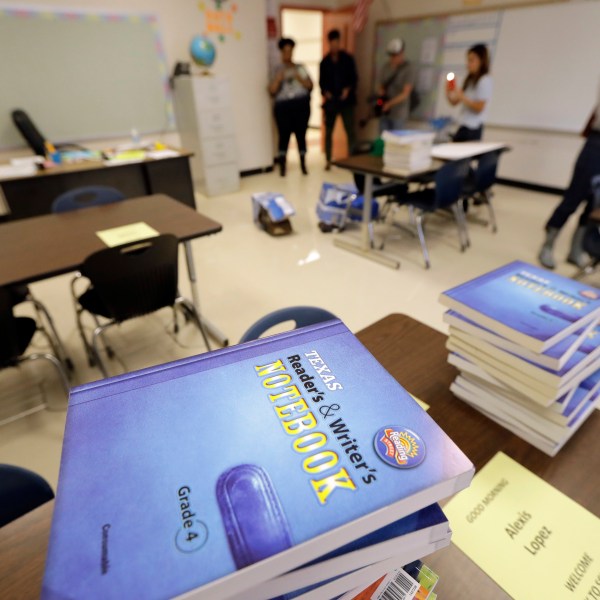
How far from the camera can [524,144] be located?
485 cm

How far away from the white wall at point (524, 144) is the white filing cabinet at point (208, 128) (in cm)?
297

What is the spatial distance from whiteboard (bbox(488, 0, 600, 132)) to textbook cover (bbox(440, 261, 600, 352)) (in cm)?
463

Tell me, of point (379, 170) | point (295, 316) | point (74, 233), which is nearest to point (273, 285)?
point (379, 170)

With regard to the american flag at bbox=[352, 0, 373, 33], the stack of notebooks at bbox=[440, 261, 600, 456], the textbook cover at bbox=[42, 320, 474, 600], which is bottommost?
the stack of notebooks at bbox=[440, 261, 600, 456]

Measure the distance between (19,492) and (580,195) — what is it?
11.6 ft

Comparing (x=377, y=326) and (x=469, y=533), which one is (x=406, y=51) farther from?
(x=469, y=533)

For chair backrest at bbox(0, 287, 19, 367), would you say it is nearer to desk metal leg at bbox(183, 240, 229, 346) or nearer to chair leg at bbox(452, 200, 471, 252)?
desk metal leg at bbox(183, 240, 229, 346)

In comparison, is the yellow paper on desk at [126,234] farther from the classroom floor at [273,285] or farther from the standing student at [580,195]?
the standing student at [580,195]

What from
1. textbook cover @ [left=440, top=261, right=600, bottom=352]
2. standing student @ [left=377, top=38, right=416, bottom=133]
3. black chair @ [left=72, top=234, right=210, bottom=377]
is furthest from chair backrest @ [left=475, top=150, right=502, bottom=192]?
textbook cover @ [left=440, top=261, right=600, bottom=352]

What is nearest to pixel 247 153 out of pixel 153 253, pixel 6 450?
pixel 153 253

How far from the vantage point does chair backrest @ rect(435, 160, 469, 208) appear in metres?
2.83

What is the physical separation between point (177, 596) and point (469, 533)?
1.63ft

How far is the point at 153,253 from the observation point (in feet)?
5.46

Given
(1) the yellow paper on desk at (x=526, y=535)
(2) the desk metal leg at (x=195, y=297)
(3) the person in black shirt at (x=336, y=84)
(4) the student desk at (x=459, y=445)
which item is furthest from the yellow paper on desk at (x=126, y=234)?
(3) the person in black shirt at (x=336, y=84)
